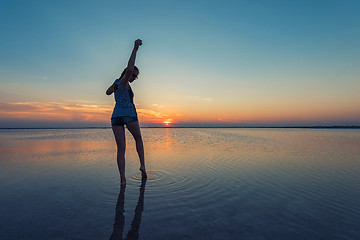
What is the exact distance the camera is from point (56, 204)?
312 centimetres

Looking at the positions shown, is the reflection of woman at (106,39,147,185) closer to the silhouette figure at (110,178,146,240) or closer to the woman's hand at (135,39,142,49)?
the woman's hand at (135,39,142,49)

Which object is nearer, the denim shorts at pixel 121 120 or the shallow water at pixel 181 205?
the shallow water at pixel 181 205

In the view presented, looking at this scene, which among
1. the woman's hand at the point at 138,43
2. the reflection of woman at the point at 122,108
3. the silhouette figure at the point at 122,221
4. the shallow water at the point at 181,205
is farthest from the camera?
the reflection of woman at the point at 122,108

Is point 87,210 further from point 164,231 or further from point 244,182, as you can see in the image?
point 244,182

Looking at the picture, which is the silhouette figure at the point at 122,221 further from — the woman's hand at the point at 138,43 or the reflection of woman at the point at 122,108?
the woman's hand at the point at 138,43

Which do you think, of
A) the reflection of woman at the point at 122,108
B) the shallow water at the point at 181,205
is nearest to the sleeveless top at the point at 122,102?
the reflection of woman at the point at 122,108

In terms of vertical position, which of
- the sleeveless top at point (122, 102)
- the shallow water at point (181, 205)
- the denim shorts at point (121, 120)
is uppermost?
the sleeveless top at point (122, 102)

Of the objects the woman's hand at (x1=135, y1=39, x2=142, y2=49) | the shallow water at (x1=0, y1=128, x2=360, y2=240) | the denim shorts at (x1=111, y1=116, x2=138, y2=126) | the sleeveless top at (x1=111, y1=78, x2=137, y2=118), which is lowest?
the shallow water at (x1=0, y1=128, x2=360, y2=240)

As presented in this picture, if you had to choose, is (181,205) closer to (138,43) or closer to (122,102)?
(122,102)

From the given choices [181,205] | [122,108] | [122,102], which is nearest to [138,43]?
[122,102]

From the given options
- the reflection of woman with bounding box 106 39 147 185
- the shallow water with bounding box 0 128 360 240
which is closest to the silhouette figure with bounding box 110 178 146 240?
the shallow water with bounding box 0 128 360 240

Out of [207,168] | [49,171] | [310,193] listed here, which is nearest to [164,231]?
[310,193]

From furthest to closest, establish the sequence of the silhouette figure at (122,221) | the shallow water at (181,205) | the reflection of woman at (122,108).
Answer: the reflection of woman at (122,108) < the shallow water at (181,205) < the silhouette figure at (122,221)

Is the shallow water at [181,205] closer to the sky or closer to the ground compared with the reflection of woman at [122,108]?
closer to the ground
